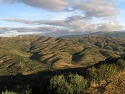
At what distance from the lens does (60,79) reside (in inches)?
4252

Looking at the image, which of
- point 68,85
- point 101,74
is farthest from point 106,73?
point 68,85

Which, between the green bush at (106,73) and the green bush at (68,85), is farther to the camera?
the green bush at (106,73)

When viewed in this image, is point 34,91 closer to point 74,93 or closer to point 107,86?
point 74,93

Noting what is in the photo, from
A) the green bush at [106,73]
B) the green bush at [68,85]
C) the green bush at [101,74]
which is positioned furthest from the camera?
the green bush at [106,73]

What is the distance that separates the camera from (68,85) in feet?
344

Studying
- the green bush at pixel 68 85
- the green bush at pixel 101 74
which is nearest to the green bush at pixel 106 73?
the green bush at pixel 101 74

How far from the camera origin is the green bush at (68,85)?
104 m

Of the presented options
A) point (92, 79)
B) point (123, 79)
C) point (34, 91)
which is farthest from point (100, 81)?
point (34, 91)

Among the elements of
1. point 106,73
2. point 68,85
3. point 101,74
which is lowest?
point 68,85

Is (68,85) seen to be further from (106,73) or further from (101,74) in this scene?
(106,73)

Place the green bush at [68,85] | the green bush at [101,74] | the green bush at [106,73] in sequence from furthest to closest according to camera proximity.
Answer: the green bush at [106,73], the green bush at [101,74], the green bush at [68,85]

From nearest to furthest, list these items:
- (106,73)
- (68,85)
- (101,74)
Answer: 1. (68,85)
2. (106,73)
3. (101,74)

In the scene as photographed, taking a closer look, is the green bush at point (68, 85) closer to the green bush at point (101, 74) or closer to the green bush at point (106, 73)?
the green bush at point (101, 74)

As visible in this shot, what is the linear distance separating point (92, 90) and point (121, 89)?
550 inches
